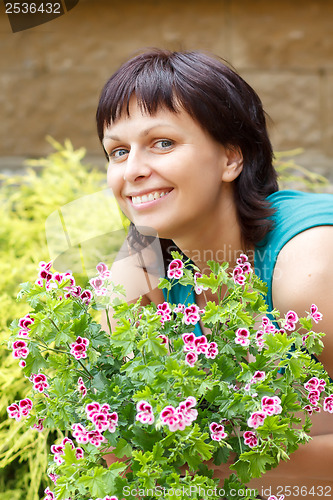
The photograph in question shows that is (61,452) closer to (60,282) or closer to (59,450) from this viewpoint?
(59,450)

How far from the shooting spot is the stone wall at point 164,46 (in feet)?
13.0

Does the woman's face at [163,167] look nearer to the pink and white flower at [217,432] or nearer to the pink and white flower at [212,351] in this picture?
the pink and white flower at [212,351]

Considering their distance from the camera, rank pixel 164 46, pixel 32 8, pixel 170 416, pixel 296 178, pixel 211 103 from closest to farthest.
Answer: pixel 170 416 → pixel 211 103 → pixel 32 8 → pixel 296 178 → pixel 164 46

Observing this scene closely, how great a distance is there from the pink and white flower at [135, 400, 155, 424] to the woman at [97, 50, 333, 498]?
1.80ft

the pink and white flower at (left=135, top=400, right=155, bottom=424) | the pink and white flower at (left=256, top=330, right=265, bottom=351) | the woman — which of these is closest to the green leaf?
the pink and white flower at (left=135, top=400, right=155, bottom=424)

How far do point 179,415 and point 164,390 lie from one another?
0.23 ft

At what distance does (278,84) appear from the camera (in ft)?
13.2

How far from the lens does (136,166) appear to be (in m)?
1.58

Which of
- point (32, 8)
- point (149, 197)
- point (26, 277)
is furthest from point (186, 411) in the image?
point (32, 8)

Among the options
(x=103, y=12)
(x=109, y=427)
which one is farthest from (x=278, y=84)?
(x=109, y=427)

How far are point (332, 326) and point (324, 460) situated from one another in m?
0.33

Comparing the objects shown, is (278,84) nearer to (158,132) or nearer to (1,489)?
(158,132)

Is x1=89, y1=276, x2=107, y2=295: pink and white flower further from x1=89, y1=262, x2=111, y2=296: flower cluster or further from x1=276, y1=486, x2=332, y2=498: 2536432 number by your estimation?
x1=276, y1=486, x2=332, y2=498: 2536432 number

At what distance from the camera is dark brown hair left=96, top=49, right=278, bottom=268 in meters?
1.61
